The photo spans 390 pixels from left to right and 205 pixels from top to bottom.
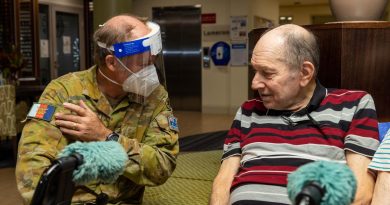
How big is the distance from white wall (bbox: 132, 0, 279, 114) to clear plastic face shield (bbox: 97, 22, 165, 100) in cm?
669

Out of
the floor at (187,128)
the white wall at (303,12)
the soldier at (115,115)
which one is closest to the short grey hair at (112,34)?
the soldier at (115,115)

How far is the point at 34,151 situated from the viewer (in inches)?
59.1

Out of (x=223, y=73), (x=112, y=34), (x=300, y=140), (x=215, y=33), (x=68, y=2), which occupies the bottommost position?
(x=223, y=73)

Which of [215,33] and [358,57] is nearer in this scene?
[358,57]

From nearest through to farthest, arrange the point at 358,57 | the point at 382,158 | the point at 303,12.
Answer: the point at 382,158
the point at 358,57
the point at 303,12

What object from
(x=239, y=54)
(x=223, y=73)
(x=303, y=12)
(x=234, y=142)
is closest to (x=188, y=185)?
(x=234, y=142)

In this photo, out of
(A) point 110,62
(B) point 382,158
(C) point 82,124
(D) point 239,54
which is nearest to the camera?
(B) point 382,158

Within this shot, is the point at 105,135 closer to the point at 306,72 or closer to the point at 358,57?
the point at 306,72

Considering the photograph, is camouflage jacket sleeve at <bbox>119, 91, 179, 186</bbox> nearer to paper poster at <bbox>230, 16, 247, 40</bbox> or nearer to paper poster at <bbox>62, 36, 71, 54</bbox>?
paper poster at <bbox>230, 16, 247, 40</bbox>

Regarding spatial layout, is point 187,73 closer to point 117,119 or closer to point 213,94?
point 213,94

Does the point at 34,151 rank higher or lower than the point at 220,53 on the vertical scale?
lower

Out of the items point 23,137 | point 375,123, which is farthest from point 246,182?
point 23,137

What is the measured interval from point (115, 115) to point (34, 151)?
319 millimetres

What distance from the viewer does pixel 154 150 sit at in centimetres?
156
